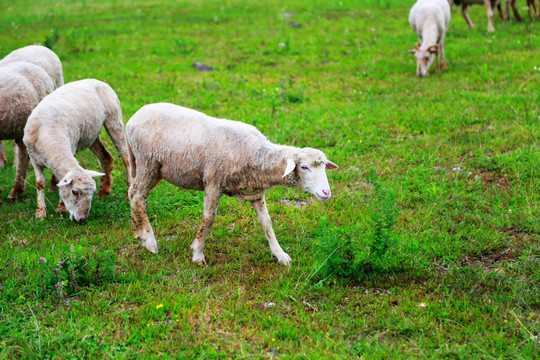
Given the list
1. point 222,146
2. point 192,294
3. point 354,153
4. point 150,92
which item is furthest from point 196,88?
point 192,294

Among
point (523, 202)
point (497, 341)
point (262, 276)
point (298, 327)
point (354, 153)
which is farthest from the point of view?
point (354, 153)

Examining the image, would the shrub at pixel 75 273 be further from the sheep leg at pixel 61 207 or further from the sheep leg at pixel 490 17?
the sheep leg at pixel 490 17

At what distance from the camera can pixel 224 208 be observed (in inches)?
263

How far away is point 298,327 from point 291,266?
1026mm

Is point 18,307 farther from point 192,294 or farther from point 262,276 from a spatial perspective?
point 262,276

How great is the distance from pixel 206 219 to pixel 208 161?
0.61 metres

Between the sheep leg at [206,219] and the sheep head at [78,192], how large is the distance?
169 centimetres

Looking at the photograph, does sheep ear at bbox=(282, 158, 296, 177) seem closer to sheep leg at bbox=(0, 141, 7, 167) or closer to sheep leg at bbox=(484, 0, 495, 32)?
sheep leg at bbox=(0, 141, 7, 167)

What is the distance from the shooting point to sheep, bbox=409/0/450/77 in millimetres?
11508

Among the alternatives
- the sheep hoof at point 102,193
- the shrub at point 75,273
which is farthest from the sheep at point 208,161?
the sheep hoof at point 102,193

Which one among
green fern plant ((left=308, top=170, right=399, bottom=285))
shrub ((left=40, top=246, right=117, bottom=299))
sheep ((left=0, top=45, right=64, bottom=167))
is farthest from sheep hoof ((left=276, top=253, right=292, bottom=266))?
sheep ((left=0, top=45, right=64, bottom=167))

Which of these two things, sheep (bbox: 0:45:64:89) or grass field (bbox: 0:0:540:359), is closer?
grass field (bbox: 0:0:540:359)

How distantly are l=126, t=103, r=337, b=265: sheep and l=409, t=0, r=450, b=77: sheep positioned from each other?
7509 millimetres

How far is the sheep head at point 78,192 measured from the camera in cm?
606
